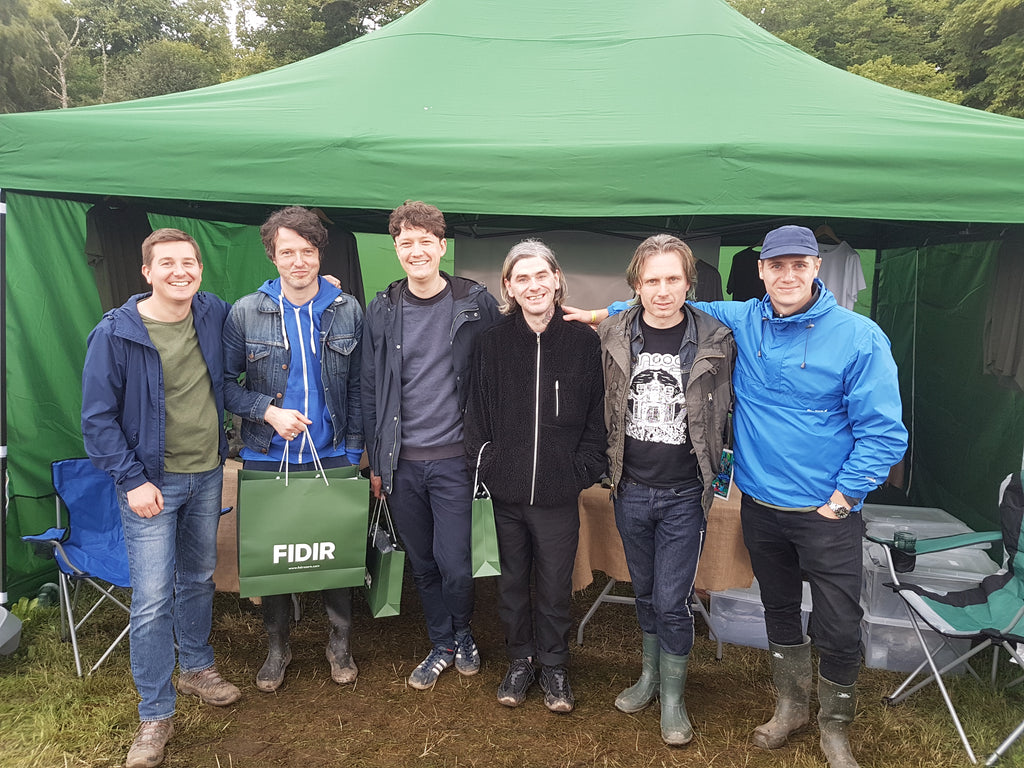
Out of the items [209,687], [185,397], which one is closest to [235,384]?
[185,397]

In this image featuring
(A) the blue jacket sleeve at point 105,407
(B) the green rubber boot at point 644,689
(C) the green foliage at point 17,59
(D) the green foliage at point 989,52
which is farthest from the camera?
(C) the green foliage at point 17,59

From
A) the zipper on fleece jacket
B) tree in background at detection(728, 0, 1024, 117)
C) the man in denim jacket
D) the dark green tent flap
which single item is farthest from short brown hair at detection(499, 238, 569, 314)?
tree in background at detection(728, 0, 1024, 117)

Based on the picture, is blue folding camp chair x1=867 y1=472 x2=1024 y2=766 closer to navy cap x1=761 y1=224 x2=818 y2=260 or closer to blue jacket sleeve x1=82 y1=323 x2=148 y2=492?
navy cap x1=761 y1=224 x2=818 y2=260

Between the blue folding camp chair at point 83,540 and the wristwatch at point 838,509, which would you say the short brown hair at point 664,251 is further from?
the blue folding camp chair at point 83,540

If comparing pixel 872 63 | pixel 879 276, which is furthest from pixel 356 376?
pixel 872 63

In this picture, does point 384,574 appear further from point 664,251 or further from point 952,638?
point 952,638

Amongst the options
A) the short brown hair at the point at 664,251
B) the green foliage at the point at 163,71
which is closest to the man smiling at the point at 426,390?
the short brown hair at the point at 664,251

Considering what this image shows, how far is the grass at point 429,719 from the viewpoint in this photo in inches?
85.5

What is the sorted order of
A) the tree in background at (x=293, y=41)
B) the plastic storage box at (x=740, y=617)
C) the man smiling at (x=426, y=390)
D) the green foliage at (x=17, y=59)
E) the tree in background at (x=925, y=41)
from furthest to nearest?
the green foliage at (x=17, y=59), the tree in background at (x=293, y=41), the tree in background at (x=925, y=41), the plastic storage box at (x=740, y=617), the man smiling at (x=426, y=390)

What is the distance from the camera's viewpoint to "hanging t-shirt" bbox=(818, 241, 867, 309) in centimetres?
378

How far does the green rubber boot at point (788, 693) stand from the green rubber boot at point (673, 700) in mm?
247

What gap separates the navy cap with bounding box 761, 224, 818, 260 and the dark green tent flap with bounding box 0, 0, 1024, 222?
572 mm

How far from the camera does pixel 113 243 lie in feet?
10.8

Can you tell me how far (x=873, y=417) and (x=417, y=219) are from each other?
1467 millimetres
